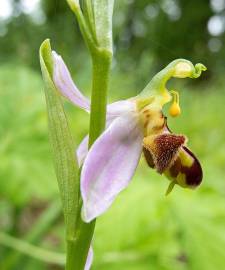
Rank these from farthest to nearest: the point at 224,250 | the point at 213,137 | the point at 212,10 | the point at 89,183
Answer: the point at 212,10
the point at 213,137
the point at 224,250
the point at 89,183

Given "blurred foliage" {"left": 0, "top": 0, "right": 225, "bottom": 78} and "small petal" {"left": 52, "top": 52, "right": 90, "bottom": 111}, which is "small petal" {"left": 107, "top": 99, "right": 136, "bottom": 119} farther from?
"blurred foliage" {"left": 0, "top": 0, "right": 225, "bottom": 78}

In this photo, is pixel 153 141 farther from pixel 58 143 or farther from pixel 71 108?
pixel 71 108

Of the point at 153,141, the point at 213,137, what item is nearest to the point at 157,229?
the point at 153,141

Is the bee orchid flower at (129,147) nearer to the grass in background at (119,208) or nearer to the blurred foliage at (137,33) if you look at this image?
the blurred foliage at (137,33)

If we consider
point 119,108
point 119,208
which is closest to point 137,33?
point 119,208

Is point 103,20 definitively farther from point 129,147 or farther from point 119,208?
point 119,208

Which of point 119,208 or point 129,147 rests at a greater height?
point 129,147

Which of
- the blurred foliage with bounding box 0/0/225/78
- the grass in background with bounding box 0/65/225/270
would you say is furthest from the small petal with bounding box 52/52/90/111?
the grass in background with bounding box 0/65/225/270
